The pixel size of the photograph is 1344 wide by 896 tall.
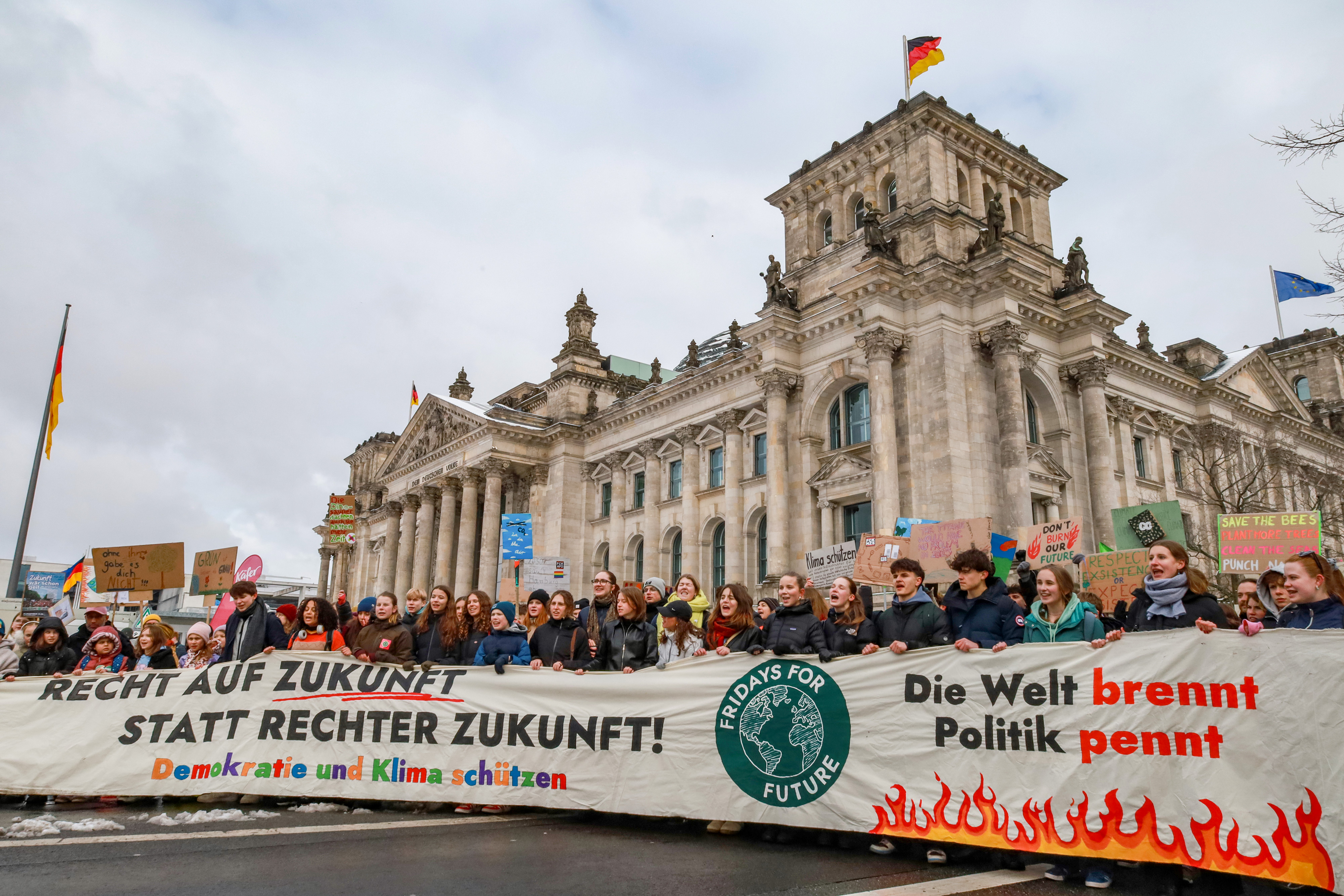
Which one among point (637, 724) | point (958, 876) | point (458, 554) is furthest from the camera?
point (458, 554)

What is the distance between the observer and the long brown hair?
5.95 metres

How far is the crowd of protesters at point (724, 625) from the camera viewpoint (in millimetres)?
6035

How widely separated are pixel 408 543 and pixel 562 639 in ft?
141

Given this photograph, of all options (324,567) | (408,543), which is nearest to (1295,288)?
(408,543)

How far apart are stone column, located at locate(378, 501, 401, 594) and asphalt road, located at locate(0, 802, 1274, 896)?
44851 mm

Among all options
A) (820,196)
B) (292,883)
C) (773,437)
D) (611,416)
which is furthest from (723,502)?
(292,883)

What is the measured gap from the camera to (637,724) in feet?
24.3

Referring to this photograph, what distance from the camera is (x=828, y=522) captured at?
88.8 feet

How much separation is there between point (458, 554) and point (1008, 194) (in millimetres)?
28414

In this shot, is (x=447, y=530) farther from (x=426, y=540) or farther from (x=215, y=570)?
(x=215, y=570)

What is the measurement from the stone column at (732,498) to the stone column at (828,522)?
3232 mm

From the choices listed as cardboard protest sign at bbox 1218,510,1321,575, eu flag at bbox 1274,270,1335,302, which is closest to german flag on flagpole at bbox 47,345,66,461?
cardboard protest sign at bbox 1218,510,1321,575

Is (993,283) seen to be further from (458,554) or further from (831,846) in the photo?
(458,554)

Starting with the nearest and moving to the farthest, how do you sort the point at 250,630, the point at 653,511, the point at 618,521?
1. the point at 250,630
2. the point at 653,511
3. the point at 618,521
